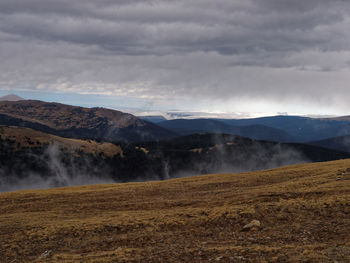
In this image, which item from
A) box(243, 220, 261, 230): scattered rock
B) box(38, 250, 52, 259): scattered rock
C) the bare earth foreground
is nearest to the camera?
the bare earth foreground

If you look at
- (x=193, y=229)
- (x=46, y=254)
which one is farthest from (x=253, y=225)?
(x=46, y=254)

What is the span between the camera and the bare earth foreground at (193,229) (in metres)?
20.3

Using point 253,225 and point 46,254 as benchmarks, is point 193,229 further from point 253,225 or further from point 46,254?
point 46,254

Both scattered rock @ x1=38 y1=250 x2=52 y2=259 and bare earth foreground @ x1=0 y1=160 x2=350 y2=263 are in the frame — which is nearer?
bare earth foreground @ x1=0 y1=160 x2=350 y2=263

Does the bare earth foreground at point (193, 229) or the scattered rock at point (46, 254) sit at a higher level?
the bare earth foreground at point (193, 229)

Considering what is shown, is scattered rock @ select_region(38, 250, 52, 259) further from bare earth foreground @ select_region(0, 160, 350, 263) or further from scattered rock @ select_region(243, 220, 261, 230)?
scattered rock @ select_region(243, 220, 261, 230)

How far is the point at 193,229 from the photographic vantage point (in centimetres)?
2641

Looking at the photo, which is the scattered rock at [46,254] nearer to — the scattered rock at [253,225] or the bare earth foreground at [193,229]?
the bare earth foreground at [193,229]

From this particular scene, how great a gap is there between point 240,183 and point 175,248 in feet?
99.1

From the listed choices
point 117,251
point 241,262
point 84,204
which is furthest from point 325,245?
point 84,204

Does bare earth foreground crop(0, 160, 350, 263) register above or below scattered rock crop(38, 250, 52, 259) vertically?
above

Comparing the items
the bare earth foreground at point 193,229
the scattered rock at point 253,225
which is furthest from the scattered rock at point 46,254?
the scattered rock at point 253,225

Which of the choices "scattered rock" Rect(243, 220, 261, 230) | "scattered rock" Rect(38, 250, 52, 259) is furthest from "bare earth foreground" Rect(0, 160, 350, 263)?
"scattered rock" Rect(243, 220, 261, 230)

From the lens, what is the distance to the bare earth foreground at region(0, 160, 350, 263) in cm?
2034
